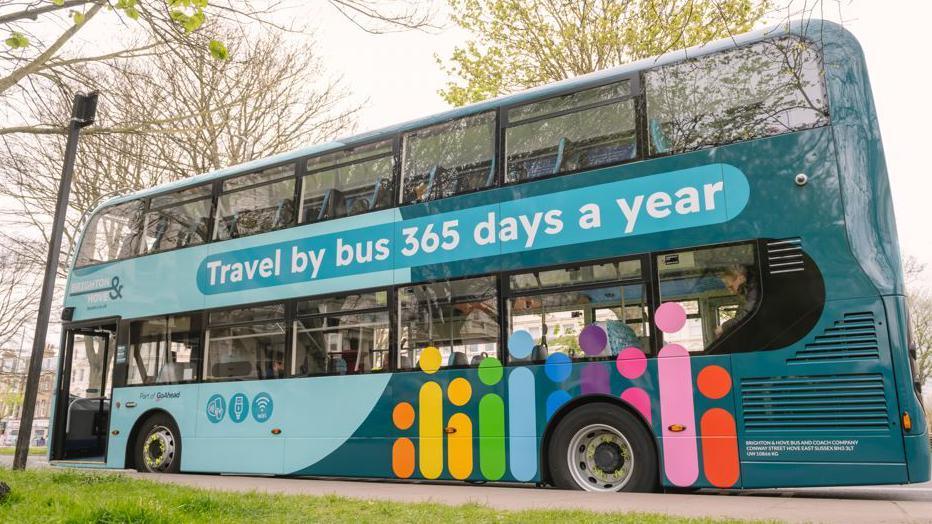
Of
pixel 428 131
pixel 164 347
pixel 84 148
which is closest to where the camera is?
pixel 428 131

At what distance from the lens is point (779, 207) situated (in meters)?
6.69

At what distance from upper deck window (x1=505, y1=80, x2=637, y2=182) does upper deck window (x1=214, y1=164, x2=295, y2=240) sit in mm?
3288

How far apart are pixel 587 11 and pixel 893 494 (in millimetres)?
12733

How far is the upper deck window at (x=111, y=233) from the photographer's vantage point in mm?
11516

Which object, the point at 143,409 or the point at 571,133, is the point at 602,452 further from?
the point at 143,409

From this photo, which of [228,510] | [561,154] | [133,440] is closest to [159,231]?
[133,440]

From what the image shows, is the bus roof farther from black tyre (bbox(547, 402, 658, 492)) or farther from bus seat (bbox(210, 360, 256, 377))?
black tyre (bbox(547, 402, 658, 492))

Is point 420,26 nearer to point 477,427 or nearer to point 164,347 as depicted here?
point 477,427

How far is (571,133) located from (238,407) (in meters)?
5.55

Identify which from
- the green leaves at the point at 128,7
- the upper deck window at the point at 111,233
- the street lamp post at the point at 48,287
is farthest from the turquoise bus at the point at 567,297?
the green leaves at the point at 128,7

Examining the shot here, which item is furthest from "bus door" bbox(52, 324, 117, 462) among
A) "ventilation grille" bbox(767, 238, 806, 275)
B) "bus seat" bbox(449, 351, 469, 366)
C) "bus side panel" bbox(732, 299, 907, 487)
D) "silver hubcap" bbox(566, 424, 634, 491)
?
"ventilation grille" bbox(767, 238, 806, 275)

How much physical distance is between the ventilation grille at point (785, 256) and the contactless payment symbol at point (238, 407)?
659cm

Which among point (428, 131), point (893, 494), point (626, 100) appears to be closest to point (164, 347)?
point (428, 131)

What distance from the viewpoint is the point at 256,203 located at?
1025 centimetres
